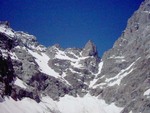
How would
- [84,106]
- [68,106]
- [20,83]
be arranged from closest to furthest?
[20,83]
[68,106]
[84,106]

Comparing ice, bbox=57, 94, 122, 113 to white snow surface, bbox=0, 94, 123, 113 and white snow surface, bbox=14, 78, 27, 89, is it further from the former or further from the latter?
white snow surface, bbox=14, 78, 27, 89

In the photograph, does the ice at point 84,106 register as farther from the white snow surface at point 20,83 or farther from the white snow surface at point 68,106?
the white snow surface at point 20,83

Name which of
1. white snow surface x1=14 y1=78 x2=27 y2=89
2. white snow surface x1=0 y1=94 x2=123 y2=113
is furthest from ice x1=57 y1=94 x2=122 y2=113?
white snow surface x1=14 y1=78 x2=27 y2=89

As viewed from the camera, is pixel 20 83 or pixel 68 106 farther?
pixel 68 106

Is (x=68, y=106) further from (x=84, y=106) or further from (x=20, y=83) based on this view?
(x=20, y=83)

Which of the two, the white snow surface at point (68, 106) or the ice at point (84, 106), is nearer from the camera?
the white snow surface at point (68, 106)

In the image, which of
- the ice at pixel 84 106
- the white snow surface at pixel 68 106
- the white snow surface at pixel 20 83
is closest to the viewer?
the white snow surface at pixel 68 106

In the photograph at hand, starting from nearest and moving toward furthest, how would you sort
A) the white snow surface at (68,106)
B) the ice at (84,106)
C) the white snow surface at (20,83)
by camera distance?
the white snow surface at (68,106) → the white snow surface at (20,83) → the ice at (84,106)

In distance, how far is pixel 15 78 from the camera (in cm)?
16650

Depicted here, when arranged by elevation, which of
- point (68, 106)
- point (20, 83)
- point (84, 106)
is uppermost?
point (20, 83)

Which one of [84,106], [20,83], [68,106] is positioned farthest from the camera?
[84,106]

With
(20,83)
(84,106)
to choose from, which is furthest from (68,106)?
(20,83)

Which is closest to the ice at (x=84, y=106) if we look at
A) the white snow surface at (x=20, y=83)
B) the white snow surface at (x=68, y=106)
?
the white snow surface at (x=68, y=106)

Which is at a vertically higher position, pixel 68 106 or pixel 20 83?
pixel 20 83
